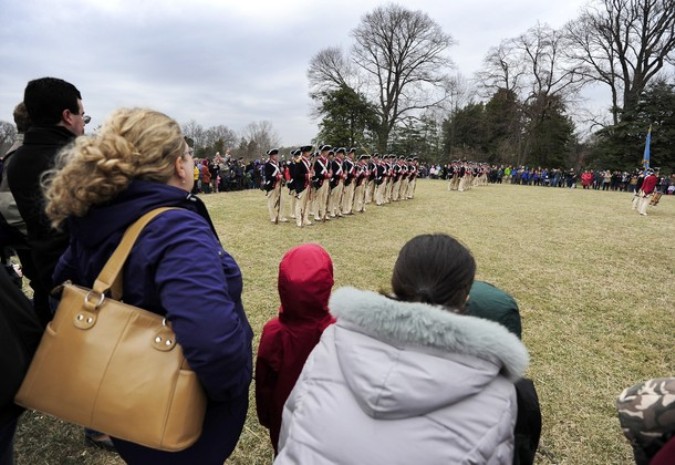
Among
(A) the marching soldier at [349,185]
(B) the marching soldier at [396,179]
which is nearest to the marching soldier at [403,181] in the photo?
(B) the marching soldier at [396,179]

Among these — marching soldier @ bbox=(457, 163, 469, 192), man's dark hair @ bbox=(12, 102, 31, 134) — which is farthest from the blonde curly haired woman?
marching soldier @ bbox=(457, 163, 469, 192)

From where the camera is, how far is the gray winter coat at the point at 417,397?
3.41 ft

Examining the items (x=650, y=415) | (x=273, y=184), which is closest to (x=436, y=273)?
(x=650, y=415)

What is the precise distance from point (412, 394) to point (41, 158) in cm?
226

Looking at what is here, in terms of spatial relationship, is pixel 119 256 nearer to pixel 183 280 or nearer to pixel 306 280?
pixel 183 280

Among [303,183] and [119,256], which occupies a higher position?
[119,256]

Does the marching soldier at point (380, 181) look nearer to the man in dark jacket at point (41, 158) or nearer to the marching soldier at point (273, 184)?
the marching soldier at point (273, 184)

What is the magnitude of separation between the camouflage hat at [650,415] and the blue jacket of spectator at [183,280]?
46.0 inches

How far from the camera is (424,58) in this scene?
4125cm

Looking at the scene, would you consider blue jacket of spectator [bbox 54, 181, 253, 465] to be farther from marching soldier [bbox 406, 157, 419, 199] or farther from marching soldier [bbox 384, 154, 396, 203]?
marching soldier [bbox 406, 157, 419, 199]

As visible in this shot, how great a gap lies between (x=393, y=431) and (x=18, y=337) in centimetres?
128

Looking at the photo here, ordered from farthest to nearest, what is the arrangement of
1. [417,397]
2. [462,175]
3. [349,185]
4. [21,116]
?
[462,175] < [349,185] < [21,116] < [417,397]

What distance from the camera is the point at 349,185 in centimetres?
1352

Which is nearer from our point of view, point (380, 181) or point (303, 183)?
point (303, 183)
